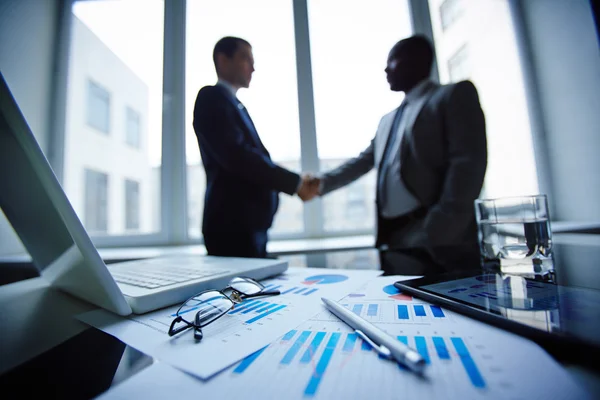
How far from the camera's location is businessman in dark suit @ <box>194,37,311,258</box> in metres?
0.98

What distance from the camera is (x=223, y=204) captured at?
3.24 feet

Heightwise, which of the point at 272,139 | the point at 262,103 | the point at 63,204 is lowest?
the point at 63,204

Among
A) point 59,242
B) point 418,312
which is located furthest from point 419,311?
point 59,242

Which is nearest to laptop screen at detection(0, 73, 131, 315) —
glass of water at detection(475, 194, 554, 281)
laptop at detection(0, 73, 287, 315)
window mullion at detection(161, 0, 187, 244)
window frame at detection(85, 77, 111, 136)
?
laptop at detection(0, 73, 287, 315)

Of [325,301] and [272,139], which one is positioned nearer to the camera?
[325,301]

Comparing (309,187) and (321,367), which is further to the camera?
(309,187)

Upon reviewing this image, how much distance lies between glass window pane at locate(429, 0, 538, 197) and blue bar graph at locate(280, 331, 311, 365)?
208cm

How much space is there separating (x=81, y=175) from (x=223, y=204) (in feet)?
4.90

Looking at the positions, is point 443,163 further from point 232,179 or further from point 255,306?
point 255,306

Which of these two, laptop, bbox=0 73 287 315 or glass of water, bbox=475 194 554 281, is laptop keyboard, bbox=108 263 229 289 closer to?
laptop, bbox=0 73 287 315

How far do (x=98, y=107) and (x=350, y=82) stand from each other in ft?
6.31

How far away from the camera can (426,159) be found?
3.53 feet

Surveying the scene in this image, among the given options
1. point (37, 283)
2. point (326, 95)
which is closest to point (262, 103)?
point (326, 95)

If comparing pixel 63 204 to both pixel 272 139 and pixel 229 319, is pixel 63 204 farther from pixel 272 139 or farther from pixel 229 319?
pixel 272 139
